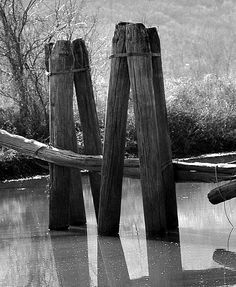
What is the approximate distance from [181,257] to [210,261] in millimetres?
419

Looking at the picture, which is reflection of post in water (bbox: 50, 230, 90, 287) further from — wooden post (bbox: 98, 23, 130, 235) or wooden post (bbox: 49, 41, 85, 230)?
wooden post (bbox: 98, 23, 130, 235)

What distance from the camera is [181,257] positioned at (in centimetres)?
980

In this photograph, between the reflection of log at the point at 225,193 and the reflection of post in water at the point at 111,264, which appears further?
the reflection of log at the point at 225,193

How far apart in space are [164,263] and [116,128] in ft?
5.85

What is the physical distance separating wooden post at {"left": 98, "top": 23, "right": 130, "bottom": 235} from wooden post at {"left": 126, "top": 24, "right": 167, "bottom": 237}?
0.20 meters

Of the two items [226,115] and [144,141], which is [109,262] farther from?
[226,115]

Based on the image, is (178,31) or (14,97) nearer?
(14,97)

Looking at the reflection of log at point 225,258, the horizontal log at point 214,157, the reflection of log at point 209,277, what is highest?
the horizontal log at point 214,157

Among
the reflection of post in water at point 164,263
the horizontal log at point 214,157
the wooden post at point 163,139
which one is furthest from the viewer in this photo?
the horizontal log at point 214,157

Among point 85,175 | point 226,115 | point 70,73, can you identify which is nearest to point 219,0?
point 226,115

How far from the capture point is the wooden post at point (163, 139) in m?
10.8

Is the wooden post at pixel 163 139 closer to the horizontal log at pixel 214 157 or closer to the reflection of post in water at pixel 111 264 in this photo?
the reflection of post in water at pixel 111 264

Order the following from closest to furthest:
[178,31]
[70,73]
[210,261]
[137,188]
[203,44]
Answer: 1. [210,261]
2. [70,73]
3. [137,188]
4. [203,44]
5. [178,31]

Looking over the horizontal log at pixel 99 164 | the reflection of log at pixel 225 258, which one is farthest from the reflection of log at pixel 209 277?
the horizontal log at pixel 99 164
